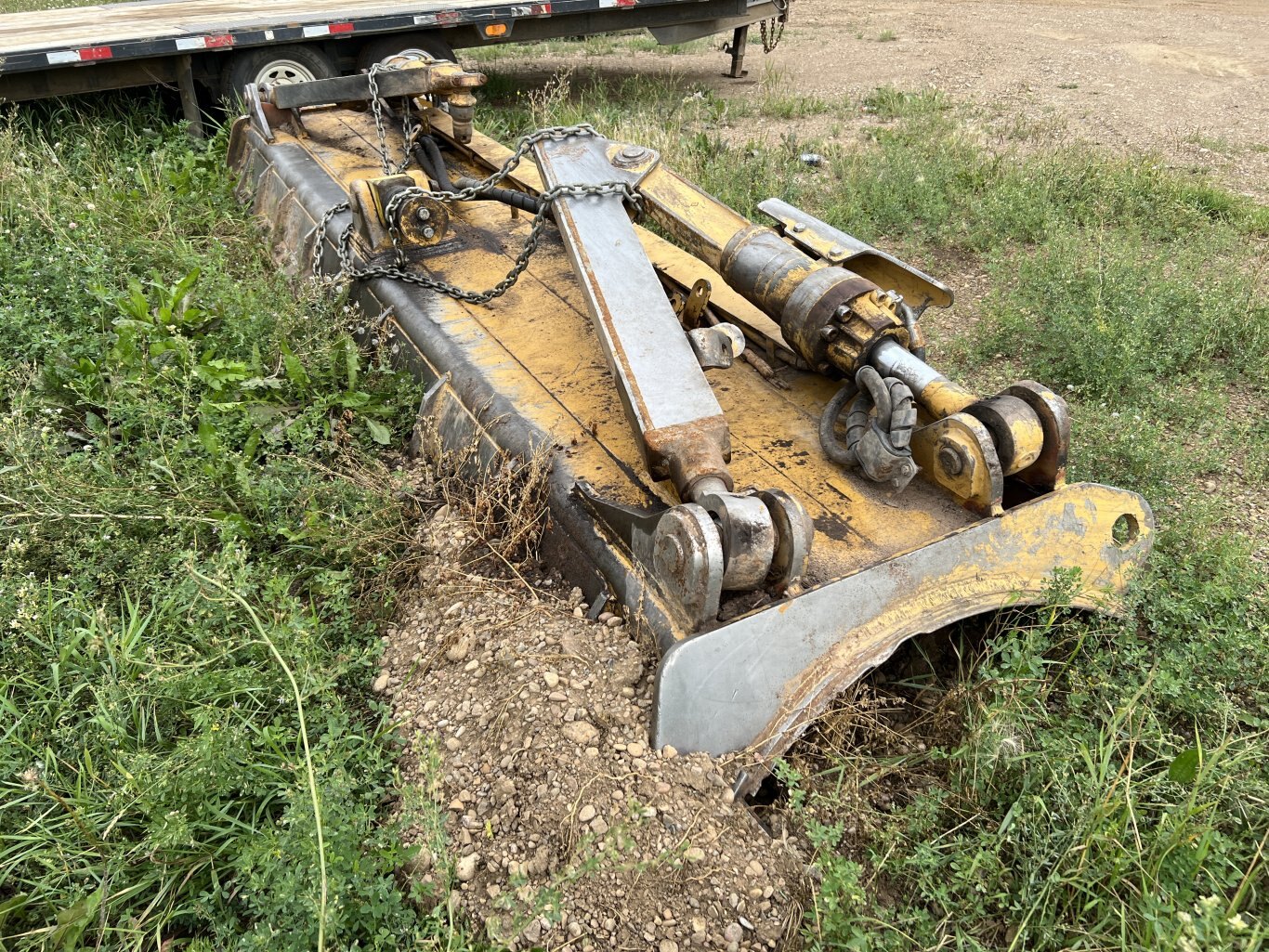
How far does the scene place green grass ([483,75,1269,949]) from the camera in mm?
1744

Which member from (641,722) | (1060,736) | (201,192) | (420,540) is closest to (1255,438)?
(1060,736)

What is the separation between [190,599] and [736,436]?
5.28ft

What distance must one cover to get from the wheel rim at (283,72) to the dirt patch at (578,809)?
231 inches

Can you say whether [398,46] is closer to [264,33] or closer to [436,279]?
[264,33]

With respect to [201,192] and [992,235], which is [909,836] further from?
[201,192]

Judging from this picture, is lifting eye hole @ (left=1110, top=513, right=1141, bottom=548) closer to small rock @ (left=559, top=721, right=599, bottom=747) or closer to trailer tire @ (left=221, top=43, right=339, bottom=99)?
small rock @ (left=559, top=721, right=599, bottom=747)

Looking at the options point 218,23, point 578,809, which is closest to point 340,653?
point 578,809

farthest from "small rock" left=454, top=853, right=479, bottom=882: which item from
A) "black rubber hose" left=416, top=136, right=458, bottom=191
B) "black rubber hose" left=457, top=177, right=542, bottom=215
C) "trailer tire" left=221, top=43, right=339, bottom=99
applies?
"trailer tire" left=221, top=43, right=339, bottom=99

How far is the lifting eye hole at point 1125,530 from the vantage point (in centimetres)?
236

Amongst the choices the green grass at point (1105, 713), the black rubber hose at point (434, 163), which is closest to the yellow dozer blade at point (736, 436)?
the green grass at point (1105, 713)

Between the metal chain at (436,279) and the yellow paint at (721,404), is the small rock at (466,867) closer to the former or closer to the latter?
the yellow paint at (721,404)

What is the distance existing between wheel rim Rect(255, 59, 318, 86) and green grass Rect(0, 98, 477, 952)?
2.58 metres

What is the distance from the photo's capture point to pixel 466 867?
178cm

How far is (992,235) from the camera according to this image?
5191mm
